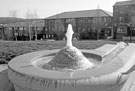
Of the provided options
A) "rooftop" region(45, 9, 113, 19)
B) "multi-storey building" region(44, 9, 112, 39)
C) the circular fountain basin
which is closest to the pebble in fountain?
the circular fountain basin

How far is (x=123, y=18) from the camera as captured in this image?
120ft

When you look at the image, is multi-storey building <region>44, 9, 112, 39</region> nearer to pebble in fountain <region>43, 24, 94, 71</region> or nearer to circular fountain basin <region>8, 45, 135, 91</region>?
pebble in fountain <region>43, 24, 94, 71</region>

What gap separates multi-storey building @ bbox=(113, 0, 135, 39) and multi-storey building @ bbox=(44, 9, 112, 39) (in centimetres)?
226

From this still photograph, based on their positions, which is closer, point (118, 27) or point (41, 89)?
point (41, 89)

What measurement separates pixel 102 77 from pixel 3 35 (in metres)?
42.8

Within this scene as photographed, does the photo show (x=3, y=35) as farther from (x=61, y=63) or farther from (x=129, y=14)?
(x=61, y=63)

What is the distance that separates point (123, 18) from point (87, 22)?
8.76m

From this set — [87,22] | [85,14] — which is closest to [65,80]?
[87,22]

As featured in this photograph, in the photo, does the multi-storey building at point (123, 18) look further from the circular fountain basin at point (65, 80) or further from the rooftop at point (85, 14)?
the circular fountain basin at point (65, 80)

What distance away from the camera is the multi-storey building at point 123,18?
35.4 meters

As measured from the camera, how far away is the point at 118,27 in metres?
37.3

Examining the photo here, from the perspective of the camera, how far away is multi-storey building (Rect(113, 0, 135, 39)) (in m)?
35.4

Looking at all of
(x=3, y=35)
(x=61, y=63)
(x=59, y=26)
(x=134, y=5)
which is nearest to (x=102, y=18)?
(x=134, y=5)

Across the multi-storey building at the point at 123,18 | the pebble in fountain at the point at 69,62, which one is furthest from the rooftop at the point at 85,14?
the pebble in fountain at the point at 69,62
